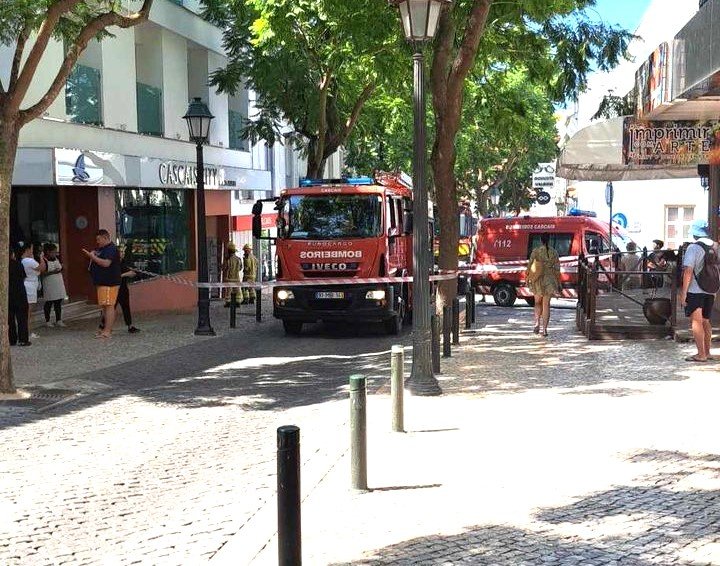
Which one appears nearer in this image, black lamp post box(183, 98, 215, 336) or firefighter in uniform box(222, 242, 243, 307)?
black lamp post box(183, 98, 215, 336)

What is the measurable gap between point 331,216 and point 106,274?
13.2ft

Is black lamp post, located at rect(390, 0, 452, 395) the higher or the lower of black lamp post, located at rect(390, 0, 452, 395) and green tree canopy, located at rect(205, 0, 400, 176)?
the lower

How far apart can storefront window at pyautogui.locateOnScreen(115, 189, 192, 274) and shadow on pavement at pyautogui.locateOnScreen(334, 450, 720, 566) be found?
18.9 metres

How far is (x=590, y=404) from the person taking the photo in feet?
34.6

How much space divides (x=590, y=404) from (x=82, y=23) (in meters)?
9.04

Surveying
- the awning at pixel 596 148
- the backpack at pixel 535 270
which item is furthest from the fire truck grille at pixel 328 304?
the awning at pixel 596 148

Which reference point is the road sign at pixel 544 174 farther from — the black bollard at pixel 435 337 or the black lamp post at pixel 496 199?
the black bollard at pixel 435 337

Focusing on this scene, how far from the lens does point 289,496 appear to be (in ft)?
15.8

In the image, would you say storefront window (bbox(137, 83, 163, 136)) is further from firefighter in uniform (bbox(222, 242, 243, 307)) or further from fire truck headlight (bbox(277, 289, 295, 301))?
fire truck headlight (bbox(277, 289, 295, 301))

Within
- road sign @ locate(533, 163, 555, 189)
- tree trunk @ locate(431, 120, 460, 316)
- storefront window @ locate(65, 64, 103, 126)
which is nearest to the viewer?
tree trunk @ locate(431, 120, 460, 316)

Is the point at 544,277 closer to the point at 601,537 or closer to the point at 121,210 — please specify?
the point at 121,210

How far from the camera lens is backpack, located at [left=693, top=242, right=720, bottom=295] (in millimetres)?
13062

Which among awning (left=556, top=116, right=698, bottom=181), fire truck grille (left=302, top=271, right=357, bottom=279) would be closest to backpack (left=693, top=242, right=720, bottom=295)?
awning (left=556, top=116, right=698, bottom=181)

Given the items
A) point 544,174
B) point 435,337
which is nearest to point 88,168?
point 435,337
